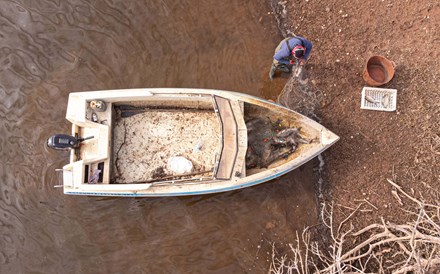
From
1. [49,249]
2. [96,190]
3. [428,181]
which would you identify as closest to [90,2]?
[96,190]

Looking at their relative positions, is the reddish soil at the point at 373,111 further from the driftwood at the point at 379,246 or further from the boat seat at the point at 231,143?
the boat seat at the point at 231,143

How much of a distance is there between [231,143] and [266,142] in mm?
986

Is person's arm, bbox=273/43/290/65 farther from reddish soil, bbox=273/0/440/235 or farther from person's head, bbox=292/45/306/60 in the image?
reddish soil, bbox=273/0/440/235

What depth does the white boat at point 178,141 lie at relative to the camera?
224 inches

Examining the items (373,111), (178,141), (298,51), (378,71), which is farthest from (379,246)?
(178,141)

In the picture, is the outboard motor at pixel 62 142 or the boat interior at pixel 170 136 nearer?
the outboard motor at pixel 62 142

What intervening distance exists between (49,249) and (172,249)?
101 inches

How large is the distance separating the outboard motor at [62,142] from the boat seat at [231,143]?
2.52m

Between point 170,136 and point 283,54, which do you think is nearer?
point 283,54

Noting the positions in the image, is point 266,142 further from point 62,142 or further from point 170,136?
point 62,142

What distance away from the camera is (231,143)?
5.68 m

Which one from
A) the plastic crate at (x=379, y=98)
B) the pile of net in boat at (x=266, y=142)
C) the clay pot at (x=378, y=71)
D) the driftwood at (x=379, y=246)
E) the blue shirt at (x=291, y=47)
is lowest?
the driftwood at (x=379, y=246)

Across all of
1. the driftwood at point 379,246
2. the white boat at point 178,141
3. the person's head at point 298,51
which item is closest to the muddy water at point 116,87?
the driftwood at point 379,246

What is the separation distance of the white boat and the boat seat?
0.06 ft
